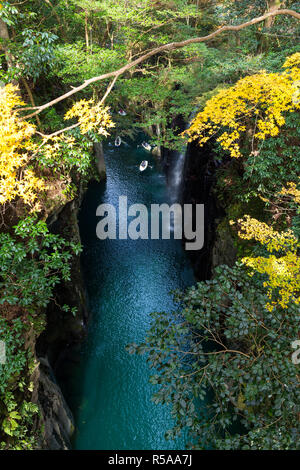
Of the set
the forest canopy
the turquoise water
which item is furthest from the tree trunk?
the turquoise water

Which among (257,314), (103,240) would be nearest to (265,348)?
(257,314)

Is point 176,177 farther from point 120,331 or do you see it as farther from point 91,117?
point 91,117

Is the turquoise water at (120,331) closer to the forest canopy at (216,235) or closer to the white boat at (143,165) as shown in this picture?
the forest canopy at (216,235)

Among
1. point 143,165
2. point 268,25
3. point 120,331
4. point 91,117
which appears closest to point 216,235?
point 120,331

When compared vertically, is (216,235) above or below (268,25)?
below

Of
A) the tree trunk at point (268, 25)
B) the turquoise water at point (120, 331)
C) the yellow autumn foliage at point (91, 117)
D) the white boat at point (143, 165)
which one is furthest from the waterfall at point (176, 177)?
the yellow autumn foliage at point (91, 117)

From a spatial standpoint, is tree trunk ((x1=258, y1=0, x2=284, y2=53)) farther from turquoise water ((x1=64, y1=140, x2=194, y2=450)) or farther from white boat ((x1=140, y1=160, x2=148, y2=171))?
white boat ((x1=140, y1=160, x2=148, y2=171))

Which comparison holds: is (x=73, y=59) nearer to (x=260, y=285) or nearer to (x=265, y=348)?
(x=260, y=285)

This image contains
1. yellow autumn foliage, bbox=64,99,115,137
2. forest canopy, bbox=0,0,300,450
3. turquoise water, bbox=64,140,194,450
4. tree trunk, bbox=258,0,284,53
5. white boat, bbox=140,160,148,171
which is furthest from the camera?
white boat, bbox=140,160,148,171
